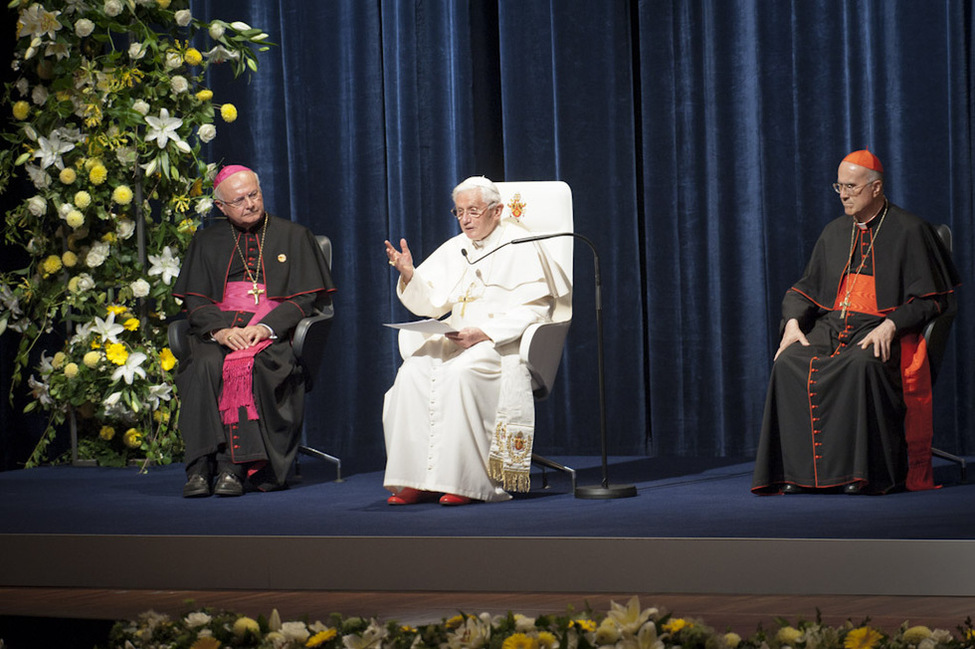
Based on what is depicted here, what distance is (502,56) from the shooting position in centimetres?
592

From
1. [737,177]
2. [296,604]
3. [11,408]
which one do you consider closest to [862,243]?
[737,177]

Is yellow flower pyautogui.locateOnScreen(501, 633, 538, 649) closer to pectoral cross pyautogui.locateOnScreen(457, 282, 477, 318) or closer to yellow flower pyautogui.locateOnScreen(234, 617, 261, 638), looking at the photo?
yellow flower pyautogui.locateOnScreen(234, 617, 261, 638)

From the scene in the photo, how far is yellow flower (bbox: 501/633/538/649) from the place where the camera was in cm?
168

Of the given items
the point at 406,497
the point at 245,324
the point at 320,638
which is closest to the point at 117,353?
the point at 245,324

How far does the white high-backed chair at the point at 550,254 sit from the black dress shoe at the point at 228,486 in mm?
744

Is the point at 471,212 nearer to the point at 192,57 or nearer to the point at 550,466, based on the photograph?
the point at 550,466

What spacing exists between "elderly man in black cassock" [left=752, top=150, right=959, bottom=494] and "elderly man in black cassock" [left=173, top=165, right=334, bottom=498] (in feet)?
5.67

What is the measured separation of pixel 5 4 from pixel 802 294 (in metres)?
4.02

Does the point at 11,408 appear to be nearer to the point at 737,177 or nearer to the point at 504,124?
the point at 504,124

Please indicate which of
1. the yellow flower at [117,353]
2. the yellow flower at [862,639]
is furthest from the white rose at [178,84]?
the yellow flower at [862,639]

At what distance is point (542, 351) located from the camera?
4.57m

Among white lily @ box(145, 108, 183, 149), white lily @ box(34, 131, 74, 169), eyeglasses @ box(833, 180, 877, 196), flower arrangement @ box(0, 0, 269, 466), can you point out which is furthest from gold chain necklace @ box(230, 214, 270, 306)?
eyeglasses @ box(833, 180, 877, 196)

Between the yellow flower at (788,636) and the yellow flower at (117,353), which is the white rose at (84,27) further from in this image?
the yellow flower at (788,636)

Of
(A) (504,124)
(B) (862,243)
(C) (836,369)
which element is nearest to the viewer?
(C) (836,369)
